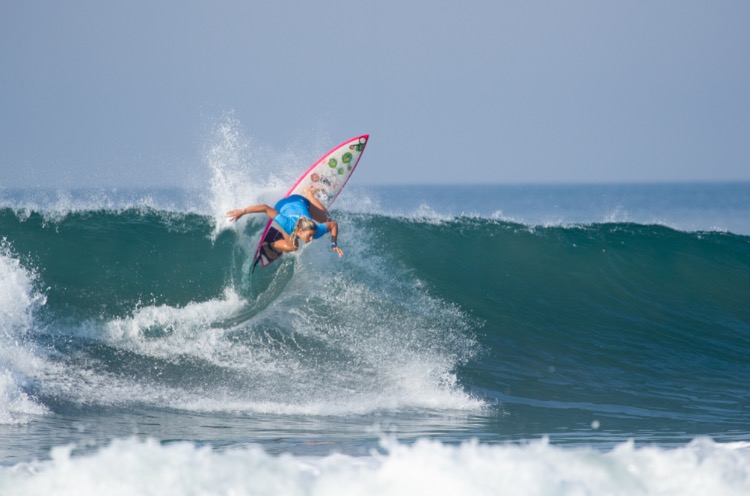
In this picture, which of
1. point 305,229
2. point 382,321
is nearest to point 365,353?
point 382,321

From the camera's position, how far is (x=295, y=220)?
8.71 metres

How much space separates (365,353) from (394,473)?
4.03 metres

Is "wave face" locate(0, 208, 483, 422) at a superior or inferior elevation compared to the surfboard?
inferior

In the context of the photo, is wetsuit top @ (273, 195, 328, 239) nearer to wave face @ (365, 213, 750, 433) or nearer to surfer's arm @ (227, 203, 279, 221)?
surfer's arm @ (227, 203, 279, 221)

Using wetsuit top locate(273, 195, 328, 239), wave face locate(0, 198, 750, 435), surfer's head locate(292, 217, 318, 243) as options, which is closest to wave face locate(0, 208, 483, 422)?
wave face locate(0, 198, 750, 435)

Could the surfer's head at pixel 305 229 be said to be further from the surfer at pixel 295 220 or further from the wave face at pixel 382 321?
the wave face at pixel 382 321

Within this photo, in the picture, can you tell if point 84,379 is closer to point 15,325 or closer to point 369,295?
point 15,325

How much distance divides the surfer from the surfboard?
0.16m

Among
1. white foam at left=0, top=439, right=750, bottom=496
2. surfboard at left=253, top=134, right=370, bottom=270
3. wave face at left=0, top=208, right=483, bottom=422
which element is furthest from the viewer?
surfboard at left=253, top=134, right=370, bottom=270

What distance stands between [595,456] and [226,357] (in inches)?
174

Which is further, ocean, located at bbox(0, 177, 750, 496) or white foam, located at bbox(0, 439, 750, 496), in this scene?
ocean, located at bbox(0, 177, 750, 496)

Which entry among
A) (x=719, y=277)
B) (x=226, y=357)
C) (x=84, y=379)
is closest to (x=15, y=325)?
(x=84, y=379)

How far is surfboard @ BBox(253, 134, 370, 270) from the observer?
33.3ft

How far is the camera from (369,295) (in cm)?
952
